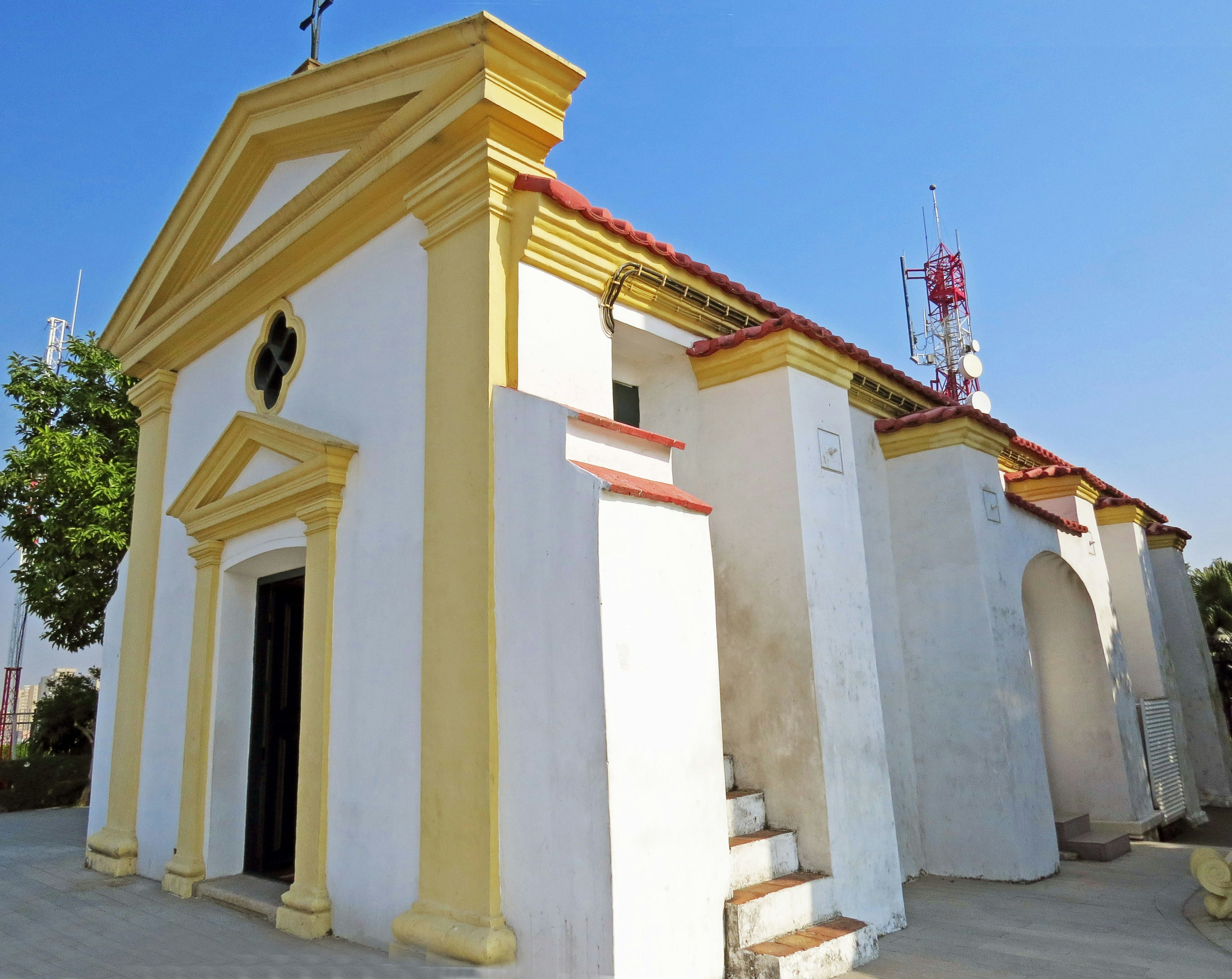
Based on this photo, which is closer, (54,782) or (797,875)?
(797,875)

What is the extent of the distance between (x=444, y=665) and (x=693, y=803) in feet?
4.49

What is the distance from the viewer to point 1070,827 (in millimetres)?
7414

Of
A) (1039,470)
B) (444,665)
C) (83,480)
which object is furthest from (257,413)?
(83,480)

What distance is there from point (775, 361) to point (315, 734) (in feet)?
11.8

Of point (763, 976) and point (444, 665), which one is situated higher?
point (444, 665)

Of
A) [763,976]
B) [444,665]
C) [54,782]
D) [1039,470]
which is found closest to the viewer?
[763,976]

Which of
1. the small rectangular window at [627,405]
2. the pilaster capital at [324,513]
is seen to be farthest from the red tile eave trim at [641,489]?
the pilaster capital at [324,513]

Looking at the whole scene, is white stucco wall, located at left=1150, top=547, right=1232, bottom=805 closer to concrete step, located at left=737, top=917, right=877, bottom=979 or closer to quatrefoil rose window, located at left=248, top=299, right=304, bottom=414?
concrete step, located at left=737, top=917, right=877, bottom=979

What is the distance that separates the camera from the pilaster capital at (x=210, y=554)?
636 cm

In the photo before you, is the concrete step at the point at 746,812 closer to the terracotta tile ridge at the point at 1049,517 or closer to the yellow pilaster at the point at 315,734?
the yellow pilaster at the point at 315,734

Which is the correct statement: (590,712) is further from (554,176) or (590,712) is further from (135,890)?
(135,890)

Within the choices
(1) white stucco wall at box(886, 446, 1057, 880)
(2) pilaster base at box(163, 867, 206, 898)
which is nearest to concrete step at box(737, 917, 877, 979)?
(1) white stucco wall at box(886, 446, 1057, 880)

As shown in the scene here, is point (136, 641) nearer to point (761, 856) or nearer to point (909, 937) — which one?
point (761, 856)

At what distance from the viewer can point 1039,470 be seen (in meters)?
9.09
